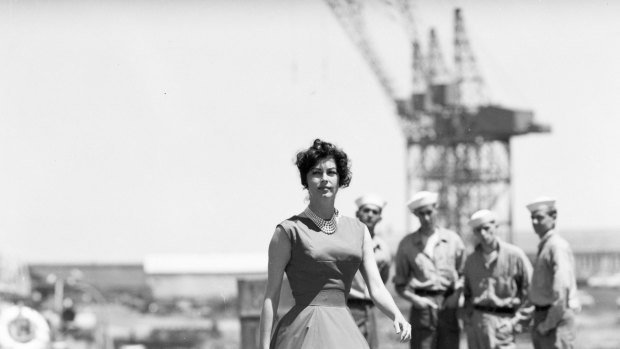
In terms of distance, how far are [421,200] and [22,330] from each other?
6737 mm

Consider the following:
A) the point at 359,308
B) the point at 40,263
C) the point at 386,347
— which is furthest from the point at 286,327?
the point at 40,263

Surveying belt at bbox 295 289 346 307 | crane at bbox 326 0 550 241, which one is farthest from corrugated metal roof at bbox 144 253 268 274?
belt at bbox 295 289 346 307

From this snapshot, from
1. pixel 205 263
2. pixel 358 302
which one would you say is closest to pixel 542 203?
pixel 358 302

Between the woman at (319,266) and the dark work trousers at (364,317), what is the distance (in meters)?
3.57

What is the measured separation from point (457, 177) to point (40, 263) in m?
38.4

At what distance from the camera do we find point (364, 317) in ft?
33.2

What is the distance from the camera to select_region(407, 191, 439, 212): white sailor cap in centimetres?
1004

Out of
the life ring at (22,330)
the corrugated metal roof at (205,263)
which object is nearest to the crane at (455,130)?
the corrugated metal roof at (205,263)

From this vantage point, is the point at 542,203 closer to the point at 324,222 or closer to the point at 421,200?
the point at 421,200

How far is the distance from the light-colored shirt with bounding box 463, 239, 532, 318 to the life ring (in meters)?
6.23

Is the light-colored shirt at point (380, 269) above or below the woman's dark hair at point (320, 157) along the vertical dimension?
below

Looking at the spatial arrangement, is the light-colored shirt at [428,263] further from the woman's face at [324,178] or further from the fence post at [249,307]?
the woman's face at [324,178]

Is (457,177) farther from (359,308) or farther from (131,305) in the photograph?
(359,308)

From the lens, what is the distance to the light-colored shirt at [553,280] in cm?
998
